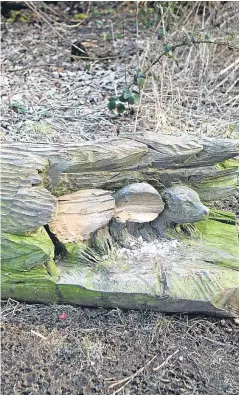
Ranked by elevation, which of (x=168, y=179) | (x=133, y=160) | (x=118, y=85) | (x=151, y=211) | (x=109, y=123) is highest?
(x=133, y=160)

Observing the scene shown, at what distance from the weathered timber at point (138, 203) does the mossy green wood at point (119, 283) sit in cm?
26

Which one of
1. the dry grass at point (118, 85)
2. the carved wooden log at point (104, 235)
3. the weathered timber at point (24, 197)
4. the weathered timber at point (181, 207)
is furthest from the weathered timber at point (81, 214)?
the dry grass at point (118, 85)

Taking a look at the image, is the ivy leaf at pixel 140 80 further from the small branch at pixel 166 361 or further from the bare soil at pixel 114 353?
the small branch at pixel 166 361

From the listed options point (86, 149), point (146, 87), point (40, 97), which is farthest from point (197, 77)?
point (86, 149)

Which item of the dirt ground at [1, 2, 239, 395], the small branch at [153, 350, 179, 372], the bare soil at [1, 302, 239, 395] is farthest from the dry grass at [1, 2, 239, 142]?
the small branch at [153, 350, 179, 372]

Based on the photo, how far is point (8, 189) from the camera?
2.79 metres

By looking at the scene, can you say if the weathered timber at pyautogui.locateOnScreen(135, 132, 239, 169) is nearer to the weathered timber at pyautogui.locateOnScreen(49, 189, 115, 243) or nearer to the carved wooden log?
the carved wooden log

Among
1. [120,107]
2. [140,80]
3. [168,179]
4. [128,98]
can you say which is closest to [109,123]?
[120,107]

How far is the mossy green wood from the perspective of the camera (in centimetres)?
285

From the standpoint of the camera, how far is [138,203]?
309 centimetres

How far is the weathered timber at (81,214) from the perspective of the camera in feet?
9.61

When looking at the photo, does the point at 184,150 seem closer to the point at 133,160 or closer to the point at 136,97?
the point at 133,160

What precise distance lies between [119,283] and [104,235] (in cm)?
30

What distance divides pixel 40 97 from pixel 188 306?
2.97 m
